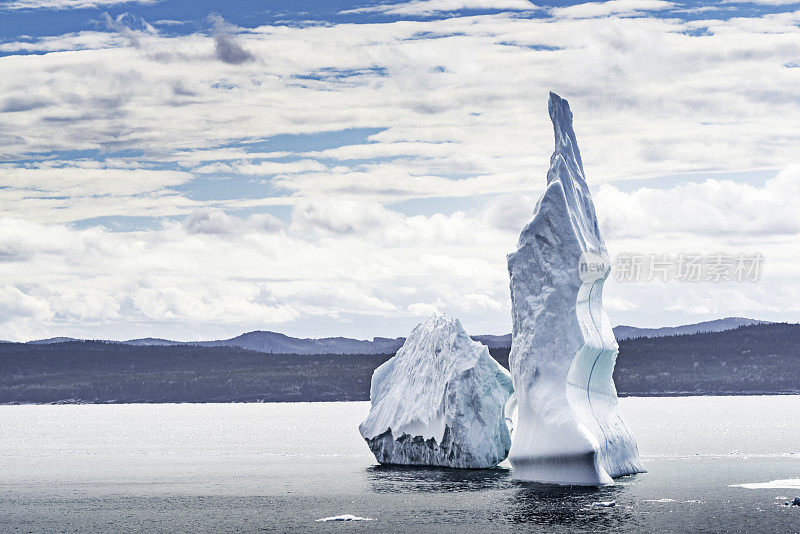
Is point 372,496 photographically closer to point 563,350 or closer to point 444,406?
point 444,406

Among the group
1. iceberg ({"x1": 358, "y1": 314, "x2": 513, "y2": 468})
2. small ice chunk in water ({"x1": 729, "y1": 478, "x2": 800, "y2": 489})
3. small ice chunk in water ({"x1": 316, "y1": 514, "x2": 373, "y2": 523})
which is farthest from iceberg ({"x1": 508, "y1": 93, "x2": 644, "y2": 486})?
small ice chunk in water ({"x1": 316, "y1": 514, "x2": 373, "y2": 523})

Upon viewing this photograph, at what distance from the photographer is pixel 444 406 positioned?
5591 cm

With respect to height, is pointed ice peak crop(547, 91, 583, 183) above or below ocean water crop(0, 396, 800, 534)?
above

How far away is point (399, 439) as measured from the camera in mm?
59812

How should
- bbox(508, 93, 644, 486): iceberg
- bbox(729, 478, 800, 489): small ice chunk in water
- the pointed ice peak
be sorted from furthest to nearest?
the pointed ice peak → bbox(729, 478, 800, 489): small ice chunk in water → bbox(508, 93, 644, 486): iceberg

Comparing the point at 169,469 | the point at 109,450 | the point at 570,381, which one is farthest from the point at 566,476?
the point at 109,450

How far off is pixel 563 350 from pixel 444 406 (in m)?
8.54

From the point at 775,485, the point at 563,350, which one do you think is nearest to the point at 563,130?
the point at 563,350

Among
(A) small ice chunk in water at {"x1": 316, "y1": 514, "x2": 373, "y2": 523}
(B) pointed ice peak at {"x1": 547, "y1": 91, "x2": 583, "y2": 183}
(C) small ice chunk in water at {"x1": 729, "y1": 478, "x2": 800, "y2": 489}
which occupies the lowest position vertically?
(C) small ice chunk in water at {"x1": 729, "y1": 478, "x2": 800, "y2": 489}

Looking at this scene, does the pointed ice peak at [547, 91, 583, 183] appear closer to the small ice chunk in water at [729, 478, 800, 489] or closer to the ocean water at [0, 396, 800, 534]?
the ocean water at [0, 396, 800, 534]

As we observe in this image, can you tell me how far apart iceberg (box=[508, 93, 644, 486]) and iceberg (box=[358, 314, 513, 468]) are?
3.99 m

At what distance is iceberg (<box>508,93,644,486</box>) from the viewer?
48875mm

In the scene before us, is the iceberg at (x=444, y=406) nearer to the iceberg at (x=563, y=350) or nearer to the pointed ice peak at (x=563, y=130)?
the iceberg at (x=563, y=350)

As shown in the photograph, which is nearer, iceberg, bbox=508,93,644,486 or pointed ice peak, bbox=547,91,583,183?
iceberg, bbox=508,93,644,486
